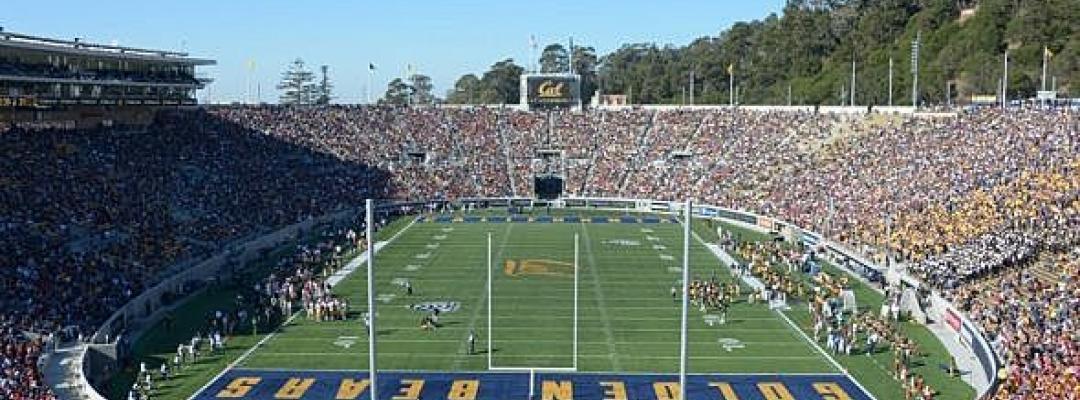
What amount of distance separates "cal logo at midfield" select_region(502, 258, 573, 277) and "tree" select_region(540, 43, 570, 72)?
106 meters

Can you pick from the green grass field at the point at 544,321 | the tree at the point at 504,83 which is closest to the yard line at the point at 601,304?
the green grass field at the point at 544,321

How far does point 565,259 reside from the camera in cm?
4166

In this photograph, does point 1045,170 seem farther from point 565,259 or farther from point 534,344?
point 534,344

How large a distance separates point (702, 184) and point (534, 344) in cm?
3411

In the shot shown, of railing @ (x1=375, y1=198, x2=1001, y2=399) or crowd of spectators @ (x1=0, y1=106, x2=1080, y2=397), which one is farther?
crowd of spectators @ (x1=0, y1=106, x2=1080, y2=397)

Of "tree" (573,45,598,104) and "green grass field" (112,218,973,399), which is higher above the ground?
"tree" (573,45,598,104)

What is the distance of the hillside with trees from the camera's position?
71750 mm

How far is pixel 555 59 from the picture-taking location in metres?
146

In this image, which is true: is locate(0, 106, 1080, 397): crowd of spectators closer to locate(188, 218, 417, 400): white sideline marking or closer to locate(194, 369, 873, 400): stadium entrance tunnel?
locate(188, 218, 417, 400): white sideline marking

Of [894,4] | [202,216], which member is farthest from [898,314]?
[894,4]

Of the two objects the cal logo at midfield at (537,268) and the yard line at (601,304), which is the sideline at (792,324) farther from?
the cal logo at midfield at (537,268)

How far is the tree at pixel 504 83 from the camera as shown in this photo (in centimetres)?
13038

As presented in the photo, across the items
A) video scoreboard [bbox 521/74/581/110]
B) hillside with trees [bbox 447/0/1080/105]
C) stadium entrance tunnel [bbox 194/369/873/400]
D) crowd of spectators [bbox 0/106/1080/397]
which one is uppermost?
hillside with trees [bbox 447/0/1080/105]

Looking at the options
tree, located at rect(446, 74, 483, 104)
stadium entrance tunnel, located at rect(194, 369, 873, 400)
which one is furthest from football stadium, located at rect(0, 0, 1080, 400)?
tree, located at rect(446, 74, 483, 104)
